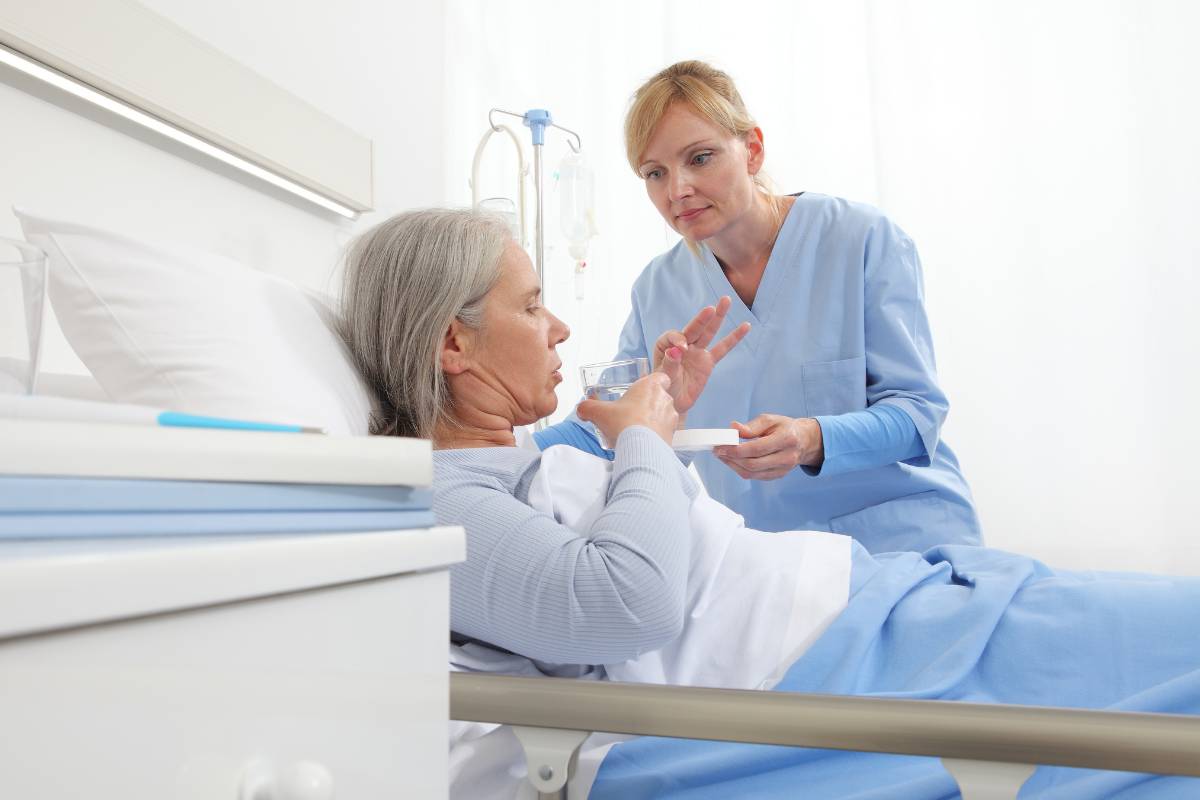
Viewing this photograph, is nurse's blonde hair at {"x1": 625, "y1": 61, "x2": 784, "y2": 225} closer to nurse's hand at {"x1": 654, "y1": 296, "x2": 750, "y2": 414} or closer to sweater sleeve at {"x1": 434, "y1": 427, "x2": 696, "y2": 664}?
nurse's hand at {"x1": 654, "y1": 296, "x2": 750, "y2": 414}

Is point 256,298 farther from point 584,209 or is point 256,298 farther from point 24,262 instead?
point 584,209

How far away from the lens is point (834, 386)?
6.49ft

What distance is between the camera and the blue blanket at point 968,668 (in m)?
0.87

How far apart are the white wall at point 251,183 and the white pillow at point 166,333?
13.2 inches

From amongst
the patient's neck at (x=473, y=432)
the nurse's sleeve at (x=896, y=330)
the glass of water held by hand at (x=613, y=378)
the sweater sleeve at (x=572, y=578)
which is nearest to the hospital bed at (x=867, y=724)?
the sweater sleeve at (x=572, y=578)

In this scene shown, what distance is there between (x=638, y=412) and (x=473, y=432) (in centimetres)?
28

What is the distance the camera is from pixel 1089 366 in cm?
258

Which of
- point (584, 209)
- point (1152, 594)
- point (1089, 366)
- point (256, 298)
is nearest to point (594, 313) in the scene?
point (584, 209)

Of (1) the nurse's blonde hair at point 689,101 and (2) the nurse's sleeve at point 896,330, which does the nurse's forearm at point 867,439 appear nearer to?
(2) the nurse's sleeve at point 896,330

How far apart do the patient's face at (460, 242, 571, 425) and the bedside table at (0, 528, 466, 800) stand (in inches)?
34.2

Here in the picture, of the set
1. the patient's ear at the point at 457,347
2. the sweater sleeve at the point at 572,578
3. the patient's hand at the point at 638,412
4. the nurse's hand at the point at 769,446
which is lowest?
the sweater sleeve at the point at 572,578

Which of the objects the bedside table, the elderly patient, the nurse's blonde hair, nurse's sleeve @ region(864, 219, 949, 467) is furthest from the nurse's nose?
the bedside table

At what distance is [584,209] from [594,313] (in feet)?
1.86

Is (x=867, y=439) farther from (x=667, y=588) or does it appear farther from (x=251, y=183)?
(x=251, y=183)
